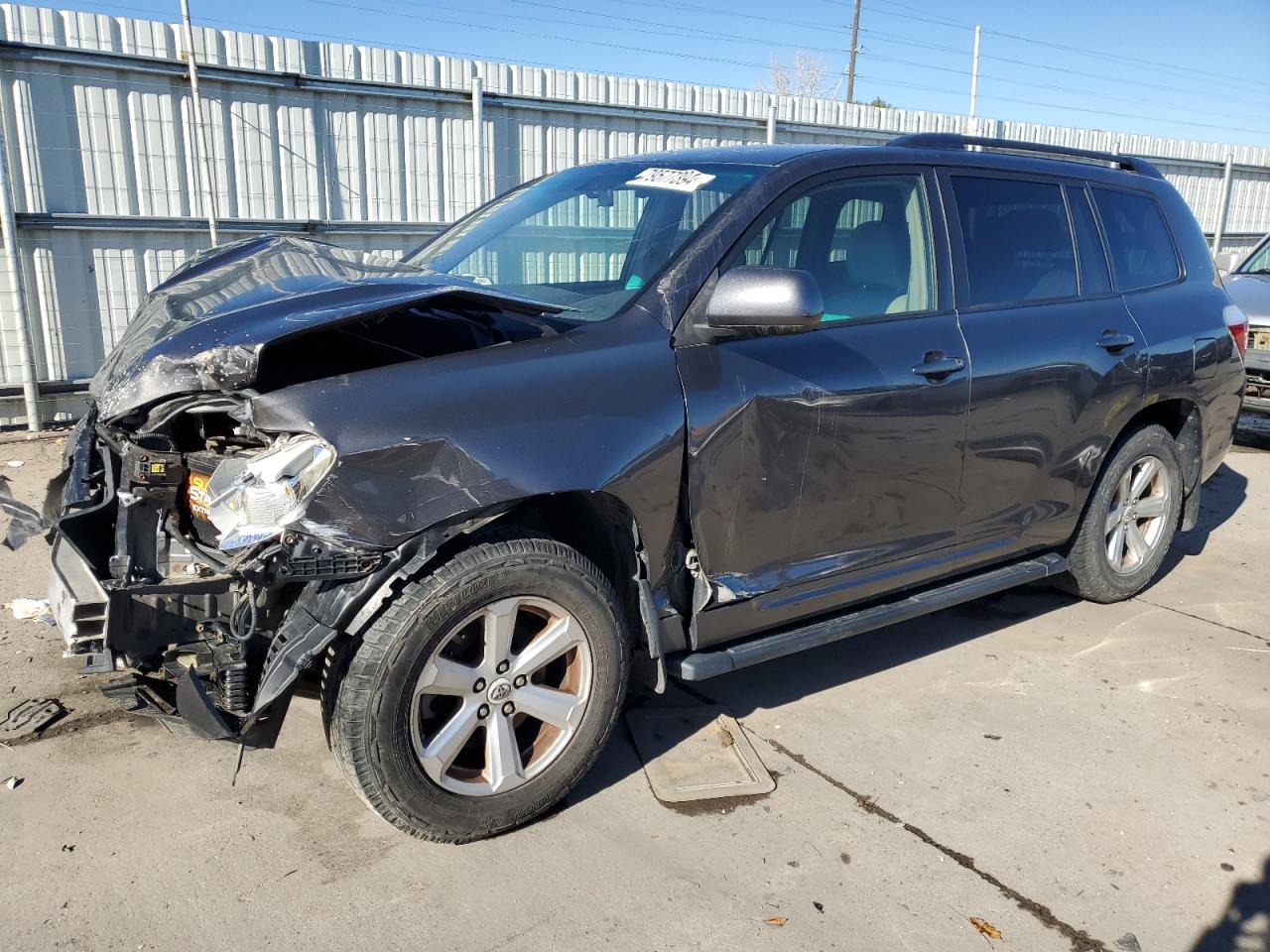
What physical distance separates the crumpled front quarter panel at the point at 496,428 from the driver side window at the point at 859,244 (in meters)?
0.73

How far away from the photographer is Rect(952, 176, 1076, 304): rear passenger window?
387 centimetres

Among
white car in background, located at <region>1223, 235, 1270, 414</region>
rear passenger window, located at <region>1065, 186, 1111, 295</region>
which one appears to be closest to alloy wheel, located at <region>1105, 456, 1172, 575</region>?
rear passenger window, located at <region>1065, 186, 1111, 295</region>

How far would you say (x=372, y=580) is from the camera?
2.55 m

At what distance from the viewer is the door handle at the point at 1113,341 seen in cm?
423

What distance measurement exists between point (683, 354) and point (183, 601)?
1602mm

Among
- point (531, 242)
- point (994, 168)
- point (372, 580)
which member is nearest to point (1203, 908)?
point (372, 580)

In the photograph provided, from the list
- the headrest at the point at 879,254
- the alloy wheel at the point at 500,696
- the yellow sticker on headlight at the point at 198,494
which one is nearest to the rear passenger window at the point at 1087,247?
the headrest at the point at 879,254

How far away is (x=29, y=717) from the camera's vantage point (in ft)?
11.5

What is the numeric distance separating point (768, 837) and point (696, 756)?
0.47 meters

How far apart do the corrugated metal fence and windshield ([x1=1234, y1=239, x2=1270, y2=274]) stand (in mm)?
5611

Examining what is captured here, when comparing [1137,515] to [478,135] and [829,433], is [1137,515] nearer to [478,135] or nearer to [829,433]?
[829,433]

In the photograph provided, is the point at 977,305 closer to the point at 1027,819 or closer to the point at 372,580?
the point at 1027,819

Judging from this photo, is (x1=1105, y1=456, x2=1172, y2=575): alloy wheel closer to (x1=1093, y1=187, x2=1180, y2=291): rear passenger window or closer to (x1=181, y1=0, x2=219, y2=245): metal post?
(x1=1093, y1=187, x2=1180, y2=291): rear passenger window

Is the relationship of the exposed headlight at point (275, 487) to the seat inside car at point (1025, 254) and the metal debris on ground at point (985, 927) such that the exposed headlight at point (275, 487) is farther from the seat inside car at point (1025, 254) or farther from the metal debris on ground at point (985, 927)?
the seat inside car at point (1025, 254)
